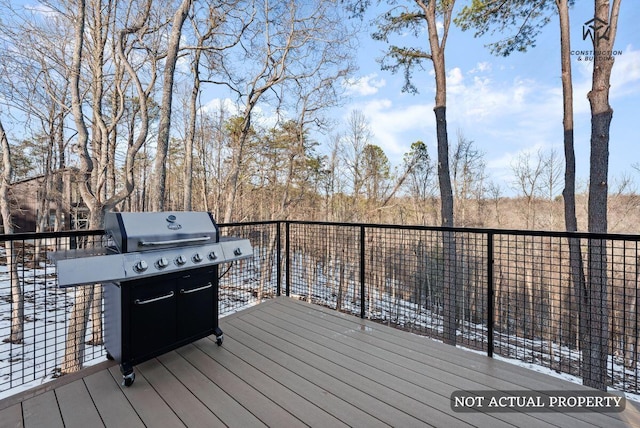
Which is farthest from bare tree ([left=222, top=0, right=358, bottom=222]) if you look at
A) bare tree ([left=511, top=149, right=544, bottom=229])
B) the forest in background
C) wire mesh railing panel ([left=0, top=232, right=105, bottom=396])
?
bare tree ([left=511, top=149, right=544, bottom=229])

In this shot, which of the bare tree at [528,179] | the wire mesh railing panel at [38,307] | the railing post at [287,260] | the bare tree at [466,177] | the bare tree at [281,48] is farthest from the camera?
the bare tree at [466,177]

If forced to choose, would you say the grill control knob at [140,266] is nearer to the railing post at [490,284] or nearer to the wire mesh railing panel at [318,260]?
the wire mesh railing panel at [318,260]

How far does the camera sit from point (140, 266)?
69.1 inches

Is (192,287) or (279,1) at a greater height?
(279,1)

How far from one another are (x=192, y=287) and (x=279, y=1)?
30.4ft

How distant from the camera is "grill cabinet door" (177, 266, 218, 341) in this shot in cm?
213

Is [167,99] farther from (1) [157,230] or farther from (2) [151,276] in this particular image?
(2) [151,276]

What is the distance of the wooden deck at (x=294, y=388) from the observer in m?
1.53

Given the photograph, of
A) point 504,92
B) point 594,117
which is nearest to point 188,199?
point 594,117

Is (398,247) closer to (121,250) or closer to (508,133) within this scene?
(121,250)

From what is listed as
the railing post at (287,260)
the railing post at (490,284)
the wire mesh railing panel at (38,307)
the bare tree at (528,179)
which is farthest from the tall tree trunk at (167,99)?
the bare tree at (528,179)

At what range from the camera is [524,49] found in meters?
6.12

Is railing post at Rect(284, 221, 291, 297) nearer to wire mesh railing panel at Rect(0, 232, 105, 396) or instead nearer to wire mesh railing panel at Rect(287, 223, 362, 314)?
wire mesh railing panel at Rect(287, 223, 362, 314)

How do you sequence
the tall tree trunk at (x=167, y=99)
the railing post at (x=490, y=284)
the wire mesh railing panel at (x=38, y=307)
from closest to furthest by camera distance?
the wire mesh railing panel at (x=38, y=307)
the railing post at (x=490, y=284)
the tall tree trunk at (x=167, y=99)
